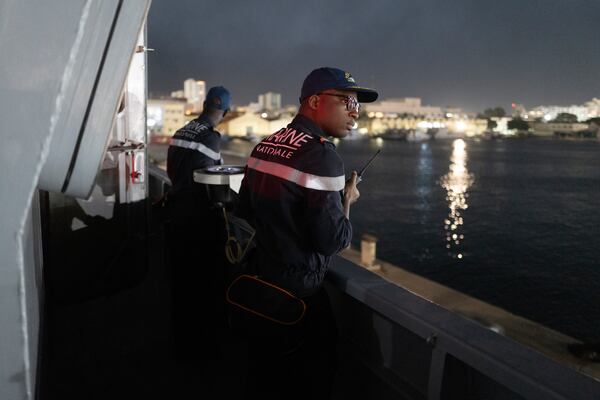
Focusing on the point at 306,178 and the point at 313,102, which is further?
the point at 313,102

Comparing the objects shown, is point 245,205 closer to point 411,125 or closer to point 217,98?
point 217,98

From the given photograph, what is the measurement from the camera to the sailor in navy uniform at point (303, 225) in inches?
76.6

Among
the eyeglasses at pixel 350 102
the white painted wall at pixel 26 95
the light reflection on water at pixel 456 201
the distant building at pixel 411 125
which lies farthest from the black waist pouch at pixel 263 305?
the distant building at pixel 411 125

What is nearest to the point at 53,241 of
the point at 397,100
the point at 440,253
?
the point at 440,253

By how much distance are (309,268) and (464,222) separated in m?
36.7

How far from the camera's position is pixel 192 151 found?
11.5 ft

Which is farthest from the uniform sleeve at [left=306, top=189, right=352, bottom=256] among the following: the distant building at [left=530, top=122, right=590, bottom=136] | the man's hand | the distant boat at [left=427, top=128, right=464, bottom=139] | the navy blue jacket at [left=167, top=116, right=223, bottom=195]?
the distant building at [left=530, top=122, right=590, bottom=136]

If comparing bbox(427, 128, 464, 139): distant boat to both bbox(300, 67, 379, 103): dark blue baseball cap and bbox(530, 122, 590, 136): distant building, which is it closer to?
bbox(530, 122, 590, 136): distant building

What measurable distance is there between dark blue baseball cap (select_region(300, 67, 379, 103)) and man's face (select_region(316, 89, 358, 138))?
34 mm

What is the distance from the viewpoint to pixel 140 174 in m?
4.01

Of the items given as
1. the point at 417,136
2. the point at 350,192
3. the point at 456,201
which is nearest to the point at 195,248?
the point at 350,192

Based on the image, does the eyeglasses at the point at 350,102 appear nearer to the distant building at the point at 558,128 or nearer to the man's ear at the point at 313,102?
the man's ear at the point at 313,102

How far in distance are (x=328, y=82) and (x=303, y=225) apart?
644mm

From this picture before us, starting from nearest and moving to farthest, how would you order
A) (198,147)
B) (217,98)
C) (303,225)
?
(303,225) < (198,147) < (217,98)
